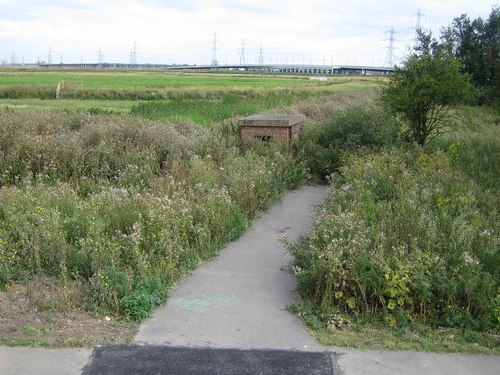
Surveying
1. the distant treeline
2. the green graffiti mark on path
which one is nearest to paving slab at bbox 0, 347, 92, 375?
the green graffiti mark on path

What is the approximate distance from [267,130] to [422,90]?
4763 mm

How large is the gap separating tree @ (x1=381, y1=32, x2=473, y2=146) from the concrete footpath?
409 inches

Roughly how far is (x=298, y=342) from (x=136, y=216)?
3.12 m

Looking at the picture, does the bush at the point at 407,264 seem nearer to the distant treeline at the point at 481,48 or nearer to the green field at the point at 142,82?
the distant treeline at the point at 481,48

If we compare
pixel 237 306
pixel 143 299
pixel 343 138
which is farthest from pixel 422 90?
pixel 143 299

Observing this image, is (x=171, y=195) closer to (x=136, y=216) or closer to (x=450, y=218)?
(x=136, y=216)

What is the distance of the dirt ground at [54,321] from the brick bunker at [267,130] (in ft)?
26.3

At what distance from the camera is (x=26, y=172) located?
10656mm

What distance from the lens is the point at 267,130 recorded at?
43.3 feet

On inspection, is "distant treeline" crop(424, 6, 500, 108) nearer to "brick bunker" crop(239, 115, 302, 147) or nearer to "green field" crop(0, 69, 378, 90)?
"green field" crop(0, 69, 378, 90)

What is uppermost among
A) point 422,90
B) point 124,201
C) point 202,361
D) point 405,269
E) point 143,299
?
point 422,90

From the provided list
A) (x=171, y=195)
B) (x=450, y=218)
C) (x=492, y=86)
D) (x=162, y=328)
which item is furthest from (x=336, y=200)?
(x=492, y=86)

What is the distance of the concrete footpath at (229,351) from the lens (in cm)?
441

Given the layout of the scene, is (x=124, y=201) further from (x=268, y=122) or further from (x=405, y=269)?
(x=268, y=122)
